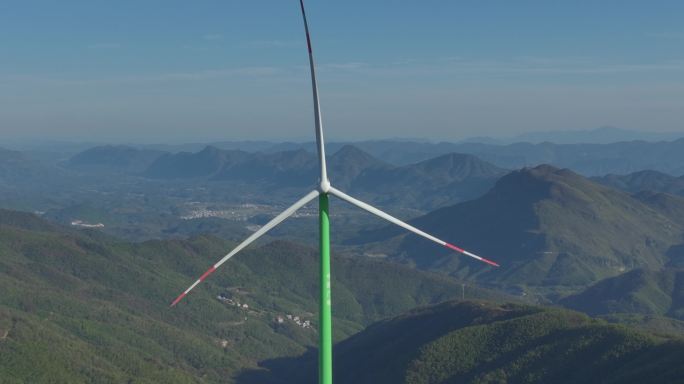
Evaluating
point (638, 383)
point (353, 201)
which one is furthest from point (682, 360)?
point (353, 201)

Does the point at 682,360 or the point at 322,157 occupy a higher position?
the point at 322,157

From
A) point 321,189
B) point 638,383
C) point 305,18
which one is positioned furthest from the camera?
point 638,383

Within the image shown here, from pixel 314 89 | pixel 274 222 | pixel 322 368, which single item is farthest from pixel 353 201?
pixel 322 368

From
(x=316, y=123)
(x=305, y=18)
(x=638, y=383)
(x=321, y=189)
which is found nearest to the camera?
(x=305, y=18)

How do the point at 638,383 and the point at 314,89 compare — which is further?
the point at 638,383

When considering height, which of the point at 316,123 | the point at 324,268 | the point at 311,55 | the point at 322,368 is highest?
the point at 311,55

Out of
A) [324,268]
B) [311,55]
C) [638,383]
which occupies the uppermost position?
[311,55]

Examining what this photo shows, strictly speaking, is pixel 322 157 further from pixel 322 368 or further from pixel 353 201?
pixel 322 368

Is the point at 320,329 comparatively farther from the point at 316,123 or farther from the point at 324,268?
the point at 316,123

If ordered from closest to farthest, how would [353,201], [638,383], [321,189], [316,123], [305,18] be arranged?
[305,18] → [321,189] → [316,123] → [353,201] → [638,383]
